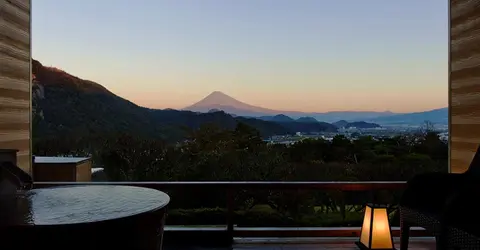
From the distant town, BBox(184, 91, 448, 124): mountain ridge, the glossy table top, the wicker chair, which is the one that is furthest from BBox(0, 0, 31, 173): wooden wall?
the wicker chair

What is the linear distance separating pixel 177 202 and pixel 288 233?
1.17m

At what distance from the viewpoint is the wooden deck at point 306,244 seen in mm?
3629

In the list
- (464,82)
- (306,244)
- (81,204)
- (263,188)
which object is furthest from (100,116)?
(464,82)

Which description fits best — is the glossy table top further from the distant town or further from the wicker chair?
the distant town

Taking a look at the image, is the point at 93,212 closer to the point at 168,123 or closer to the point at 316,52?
the point at 168,123

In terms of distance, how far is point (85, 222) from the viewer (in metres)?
1.66

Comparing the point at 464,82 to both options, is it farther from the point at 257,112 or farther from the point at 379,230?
the point at 257,112

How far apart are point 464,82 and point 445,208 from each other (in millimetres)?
1680

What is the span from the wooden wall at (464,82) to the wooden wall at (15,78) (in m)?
4.06

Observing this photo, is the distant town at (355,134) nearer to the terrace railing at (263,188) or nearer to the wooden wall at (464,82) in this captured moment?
the wooden wall at (464,82)

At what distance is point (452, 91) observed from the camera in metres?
3.79

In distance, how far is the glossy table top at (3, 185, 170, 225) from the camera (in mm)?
1722

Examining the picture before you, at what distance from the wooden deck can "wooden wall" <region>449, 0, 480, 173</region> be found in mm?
781

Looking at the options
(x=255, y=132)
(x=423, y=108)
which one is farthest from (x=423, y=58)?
(x=255, y=132)
